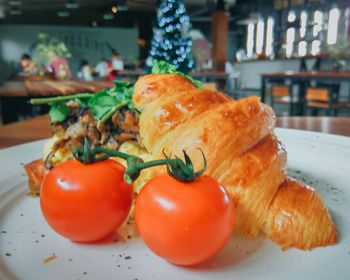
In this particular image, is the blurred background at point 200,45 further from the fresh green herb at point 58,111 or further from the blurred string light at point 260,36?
the fresh green herb at point 58,111

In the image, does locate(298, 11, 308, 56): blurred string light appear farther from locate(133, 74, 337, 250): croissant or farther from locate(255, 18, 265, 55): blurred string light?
locate(133, 74, 337, 250): croissant

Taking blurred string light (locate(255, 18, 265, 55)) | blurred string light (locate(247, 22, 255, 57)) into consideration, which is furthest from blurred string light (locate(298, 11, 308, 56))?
blurred string light (locate(247, 22, 255, 57))

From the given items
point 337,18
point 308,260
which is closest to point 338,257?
point 308,260

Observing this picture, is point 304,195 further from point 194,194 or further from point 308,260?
point 194,194

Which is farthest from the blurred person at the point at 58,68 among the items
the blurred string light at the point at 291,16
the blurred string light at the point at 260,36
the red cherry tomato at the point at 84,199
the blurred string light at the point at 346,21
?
the blurred string light at the point at 260,36

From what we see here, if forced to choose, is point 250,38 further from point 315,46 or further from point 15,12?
point 15,12
